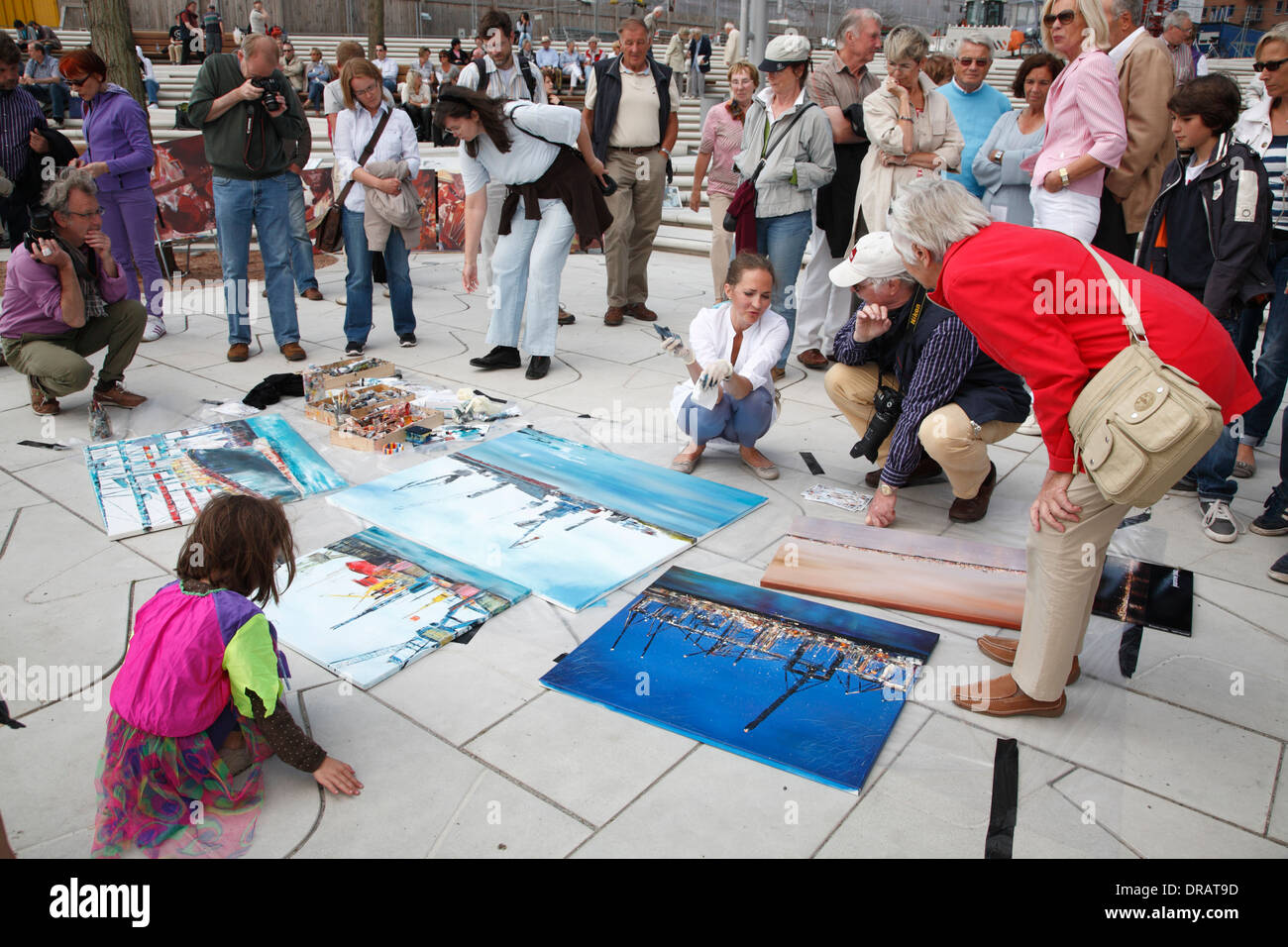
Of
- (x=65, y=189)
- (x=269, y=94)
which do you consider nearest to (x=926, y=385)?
(x=65, y=189)

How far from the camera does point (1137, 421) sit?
6.62ft

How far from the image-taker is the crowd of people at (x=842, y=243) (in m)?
2.19

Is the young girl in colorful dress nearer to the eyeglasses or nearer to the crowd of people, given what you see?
the crowd of people

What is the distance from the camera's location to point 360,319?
19.5 ft

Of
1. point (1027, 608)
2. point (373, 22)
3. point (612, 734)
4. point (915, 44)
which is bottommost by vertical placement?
point (612, 734)

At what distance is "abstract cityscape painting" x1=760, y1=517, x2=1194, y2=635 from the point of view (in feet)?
10.3

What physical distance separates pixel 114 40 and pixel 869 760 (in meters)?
8.83

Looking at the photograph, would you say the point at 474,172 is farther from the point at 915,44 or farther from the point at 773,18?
the point at 773,18

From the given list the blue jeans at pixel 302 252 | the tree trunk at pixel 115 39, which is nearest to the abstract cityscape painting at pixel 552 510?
the blue jeans at pixel 302 252

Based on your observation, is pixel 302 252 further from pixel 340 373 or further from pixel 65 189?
pixel 65 189

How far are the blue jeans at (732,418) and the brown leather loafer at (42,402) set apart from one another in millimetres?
3297

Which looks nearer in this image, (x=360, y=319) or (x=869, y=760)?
(x=869, y=760)

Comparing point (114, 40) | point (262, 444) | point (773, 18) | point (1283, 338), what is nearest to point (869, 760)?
point (1283, 338)

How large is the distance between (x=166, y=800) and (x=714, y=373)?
260 centimetres
